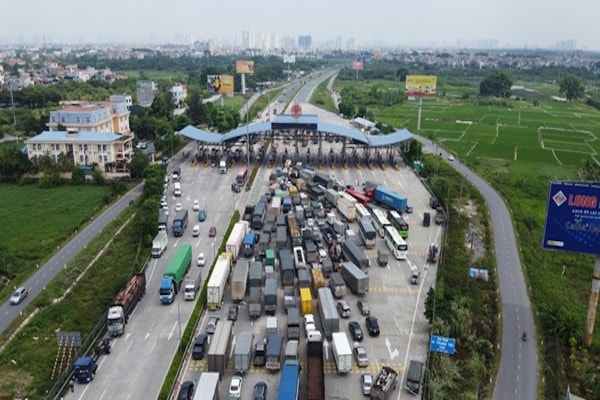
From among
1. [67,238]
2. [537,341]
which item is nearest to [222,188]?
[67,238]

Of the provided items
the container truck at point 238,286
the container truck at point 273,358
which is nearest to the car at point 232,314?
the container truck at point 238,286

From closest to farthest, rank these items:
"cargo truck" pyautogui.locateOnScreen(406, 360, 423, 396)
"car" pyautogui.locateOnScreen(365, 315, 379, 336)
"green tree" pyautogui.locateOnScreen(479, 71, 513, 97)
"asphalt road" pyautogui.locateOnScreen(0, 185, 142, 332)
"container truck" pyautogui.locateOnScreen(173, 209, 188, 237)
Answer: "cargo truck" pyautogui.locateOnScreen(406, 360, 423, 396)
"car" pyautogui.locateOnScreen(365, 315, 379, 336)
"asphalt road" pyautogui.locateOnScreen(0, 185, 142, 332)
"container truck" pyautogui.locateOnScreen(173, 209, 188, 237)
"green tree" pyautogui.locateOnScreen(479, 71, 513, 97)

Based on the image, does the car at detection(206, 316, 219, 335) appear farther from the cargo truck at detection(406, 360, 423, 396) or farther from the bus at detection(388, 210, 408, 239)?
the bus at detection(388, 210, 408, 239)

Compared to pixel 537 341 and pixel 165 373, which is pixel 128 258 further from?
pixel 537 341

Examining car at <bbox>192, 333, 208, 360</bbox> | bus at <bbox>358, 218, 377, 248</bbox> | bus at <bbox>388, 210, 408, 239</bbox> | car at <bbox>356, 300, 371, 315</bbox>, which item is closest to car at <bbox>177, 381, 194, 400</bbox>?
car at <bbox>192, 333, 208, 360</bbox>

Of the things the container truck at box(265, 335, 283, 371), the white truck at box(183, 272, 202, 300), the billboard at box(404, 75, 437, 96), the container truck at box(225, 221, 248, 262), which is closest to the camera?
the container truck at box(265, 335, 283, 371)

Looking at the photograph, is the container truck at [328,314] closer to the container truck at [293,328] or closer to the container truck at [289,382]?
the container truck at [293,328]
